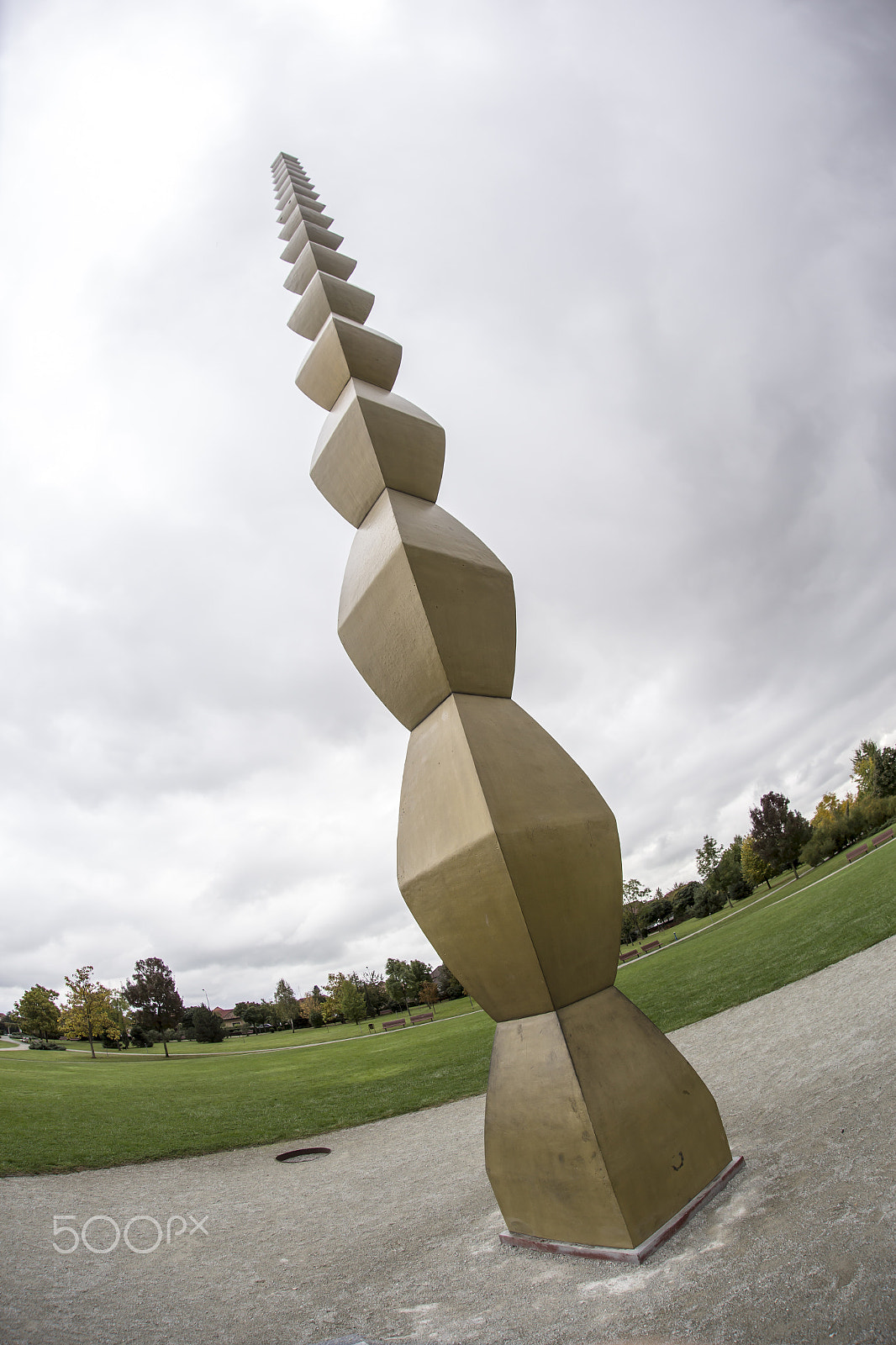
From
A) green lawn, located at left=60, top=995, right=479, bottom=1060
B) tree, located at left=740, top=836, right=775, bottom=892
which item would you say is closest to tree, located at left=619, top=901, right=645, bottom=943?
tree, located at left=740, top=836, right=775, bottom=892

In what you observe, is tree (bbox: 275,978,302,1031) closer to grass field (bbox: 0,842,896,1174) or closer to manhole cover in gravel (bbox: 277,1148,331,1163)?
grass field (bbox: 0,842,896,1174)

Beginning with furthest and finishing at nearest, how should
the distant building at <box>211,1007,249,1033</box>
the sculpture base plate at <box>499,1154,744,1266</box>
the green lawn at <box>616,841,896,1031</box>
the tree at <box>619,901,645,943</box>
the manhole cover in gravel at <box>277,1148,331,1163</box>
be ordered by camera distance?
the distant building at <box>211,1007,249,1033</box> → the tree at <box>619,901,645,943</box> → the green lawn at <box>616,841,896,1031</box> → the manhole cover in gravel at <box>277,1148,331,1163</box> → the sculpture base plate at <box>499,1154,744,1266</box>

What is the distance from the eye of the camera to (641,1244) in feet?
11.4

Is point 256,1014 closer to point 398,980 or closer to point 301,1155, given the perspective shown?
point 398,980

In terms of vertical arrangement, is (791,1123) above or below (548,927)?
below

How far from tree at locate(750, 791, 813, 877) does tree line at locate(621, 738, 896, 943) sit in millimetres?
59

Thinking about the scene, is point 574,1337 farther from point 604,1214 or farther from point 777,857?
point 777,857

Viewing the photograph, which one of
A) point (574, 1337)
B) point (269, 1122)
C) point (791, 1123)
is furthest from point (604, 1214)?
point (269, 1122)

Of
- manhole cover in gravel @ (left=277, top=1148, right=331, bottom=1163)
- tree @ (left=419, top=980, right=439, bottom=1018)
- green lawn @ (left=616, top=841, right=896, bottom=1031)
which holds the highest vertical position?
manhole cover in gravel @ (left=277, top=1148, right=331, bottom=1163)

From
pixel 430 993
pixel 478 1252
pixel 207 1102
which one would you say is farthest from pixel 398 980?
pixel 478 1252

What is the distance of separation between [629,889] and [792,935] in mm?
48068

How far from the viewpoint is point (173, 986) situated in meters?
56.0

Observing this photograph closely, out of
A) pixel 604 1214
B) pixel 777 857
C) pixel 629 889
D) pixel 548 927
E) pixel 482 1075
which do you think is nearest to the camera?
pixel 604 1214

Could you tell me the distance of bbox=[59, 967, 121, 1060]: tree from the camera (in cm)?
3950
